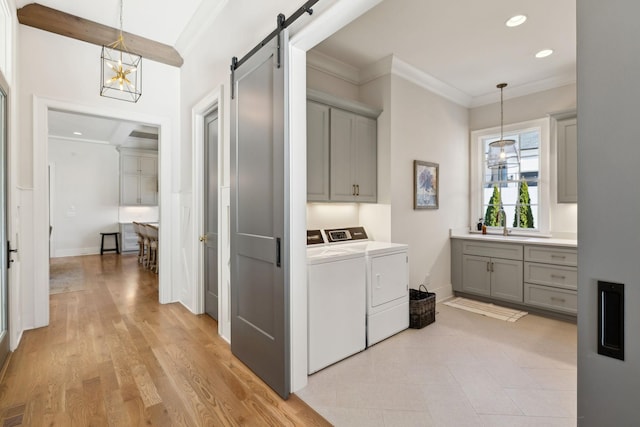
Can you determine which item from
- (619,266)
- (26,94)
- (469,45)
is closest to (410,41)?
(469,45)

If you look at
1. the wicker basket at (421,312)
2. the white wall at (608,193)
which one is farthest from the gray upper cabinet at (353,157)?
the white wall at (608,193)

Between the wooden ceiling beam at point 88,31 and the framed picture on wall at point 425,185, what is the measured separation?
11.0ft

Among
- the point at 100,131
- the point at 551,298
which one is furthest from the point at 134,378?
the point at 100,131

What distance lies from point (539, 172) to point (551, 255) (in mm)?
1246

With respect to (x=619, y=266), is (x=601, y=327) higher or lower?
lower

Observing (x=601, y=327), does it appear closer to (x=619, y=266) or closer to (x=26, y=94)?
(x=619, y=266)

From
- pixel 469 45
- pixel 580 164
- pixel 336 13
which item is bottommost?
pixel 580 164

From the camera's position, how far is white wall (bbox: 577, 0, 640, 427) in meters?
0.71

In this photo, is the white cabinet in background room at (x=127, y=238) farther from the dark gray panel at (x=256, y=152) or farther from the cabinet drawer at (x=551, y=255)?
the cabinet drawer at (x=551, y=255)

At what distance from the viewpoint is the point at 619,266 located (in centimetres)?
Result: 74

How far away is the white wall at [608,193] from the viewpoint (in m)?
0.71

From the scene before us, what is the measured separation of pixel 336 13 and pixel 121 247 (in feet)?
28.6

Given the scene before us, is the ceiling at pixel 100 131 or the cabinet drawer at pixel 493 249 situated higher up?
the ceiling at pixel 100 131

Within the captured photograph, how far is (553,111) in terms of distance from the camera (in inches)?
156
